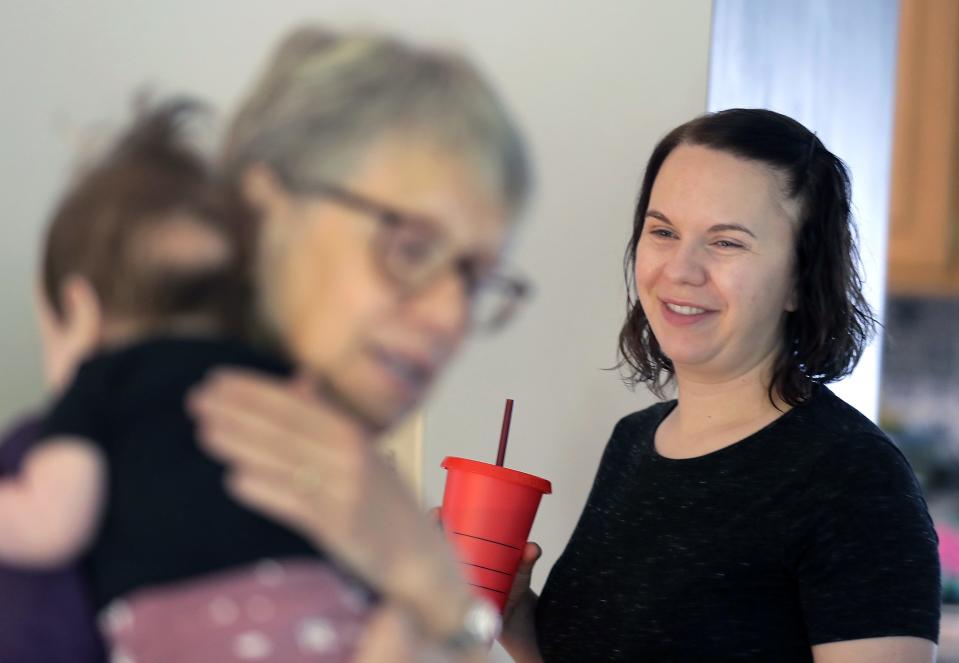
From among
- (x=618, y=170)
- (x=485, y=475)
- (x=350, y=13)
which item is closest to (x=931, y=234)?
(x=618, y=170)

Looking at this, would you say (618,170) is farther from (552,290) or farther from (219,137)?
(219,137)

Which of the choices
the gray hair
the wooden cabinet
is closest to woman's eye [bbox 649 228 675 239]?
the gray hair

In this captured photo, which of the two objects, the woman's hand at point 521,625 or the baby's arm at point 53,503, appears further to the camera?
the woman's hand at point 521,625

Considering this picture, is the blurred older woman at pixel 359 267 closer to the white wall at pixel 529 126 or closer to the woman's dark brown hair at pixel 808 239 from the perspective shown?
the white wall at pixel 529 126

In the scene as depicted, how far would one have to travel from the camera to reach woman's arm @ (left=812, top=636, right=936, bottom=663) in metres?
0.90

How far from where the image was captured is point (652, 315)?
3.56 feet

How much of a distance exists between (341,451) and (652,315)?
2.16 feet

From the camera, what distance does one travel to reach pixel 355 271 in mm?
474

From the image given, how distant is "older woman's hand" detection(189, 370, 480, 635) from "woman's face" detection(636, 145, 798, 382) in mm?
609

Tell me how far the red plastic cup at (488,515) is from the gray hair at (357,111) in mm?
493

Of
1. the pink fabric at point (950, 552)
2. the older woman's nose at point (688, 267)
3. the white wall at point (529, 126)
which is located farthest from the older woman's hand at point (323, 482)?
the pink fabric at point (950, 552)

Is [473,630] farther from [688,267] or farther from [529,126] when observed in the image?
[688,267]

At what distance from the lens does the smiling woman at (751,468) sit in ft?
3.03

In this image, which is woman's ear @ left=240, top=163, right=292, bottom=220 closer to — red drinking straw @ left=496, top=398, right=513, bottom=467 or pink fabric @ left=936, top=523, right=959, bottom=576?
red drinking straw @ left=496, top=398, right=513, bottom=467
